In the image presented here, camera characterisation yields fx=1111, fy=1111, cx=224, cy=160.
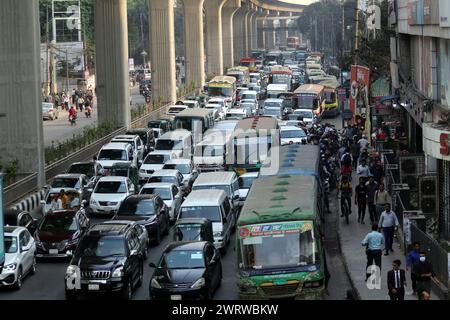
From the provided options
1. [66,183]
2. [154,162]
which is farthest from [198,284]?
[154,162]

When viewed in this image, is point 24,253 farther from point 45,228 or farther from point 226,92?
point 226,92

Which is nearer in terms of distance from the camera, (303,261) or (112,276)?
(303,261)

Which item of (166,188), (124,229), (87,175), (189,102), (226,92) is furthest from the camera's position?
(226,92)

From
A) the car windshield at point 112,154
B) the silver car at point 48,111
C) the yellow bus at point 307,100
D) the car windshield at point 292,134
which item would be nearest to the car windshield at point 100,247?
the car windshield at point 112,154

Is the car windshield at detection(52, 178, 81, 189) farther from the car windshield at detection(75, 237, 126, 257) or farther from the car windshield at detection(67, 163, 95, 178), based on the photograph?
the car windshield at detection(75, 237, 126, 257)

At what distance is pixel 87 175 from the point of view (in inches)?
1590

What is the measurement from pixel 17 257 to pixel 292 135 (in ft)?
80.5

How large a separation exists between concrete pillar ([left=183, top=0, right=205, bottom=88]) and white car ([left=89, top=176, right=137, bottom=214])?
215ft

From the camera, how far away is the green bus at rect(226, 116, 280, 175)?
132ft

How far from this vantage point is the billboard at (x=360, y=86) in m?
43.6

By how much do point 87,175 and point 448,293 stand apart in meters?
20.9

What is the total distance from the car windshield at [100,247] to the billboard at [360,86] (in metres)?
20.2
